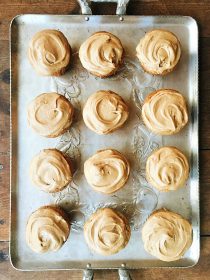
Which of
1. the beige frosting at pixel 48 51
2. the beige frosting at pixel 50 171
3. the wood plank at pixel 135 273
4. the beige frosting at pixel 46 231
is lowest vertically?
the wood plank at pixel 135 273

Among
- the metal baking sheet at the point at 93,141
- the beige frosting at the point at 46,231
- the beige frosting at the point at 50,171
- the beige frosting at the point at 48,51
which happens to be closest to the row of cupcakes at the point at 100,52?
the beige frosting at the point at 48,51

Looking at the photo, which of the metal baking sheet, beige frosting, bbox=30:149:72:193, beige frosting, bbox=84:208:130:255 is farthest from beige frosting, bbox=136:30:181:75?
beige frosting, bbox=84:208:130:255

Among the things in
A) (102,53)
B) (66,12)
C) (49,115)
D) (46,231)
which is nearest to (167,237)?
(46,231)

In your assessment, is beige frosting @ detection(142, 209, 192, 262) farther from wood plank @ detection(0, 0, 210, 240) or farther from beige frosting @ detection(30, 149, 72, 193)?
beige frosting @ detection(30, 149, 72, 193)

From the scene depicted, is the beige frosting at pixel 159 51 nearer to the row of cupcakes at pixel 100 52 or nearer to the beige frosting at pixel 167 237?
the row of cupcakes at pixel 100 52

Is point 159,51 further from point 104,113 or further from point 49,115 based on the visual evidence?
point 49,115

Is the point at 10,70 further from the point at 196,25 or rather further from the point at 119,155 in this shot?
the point at 196,25
